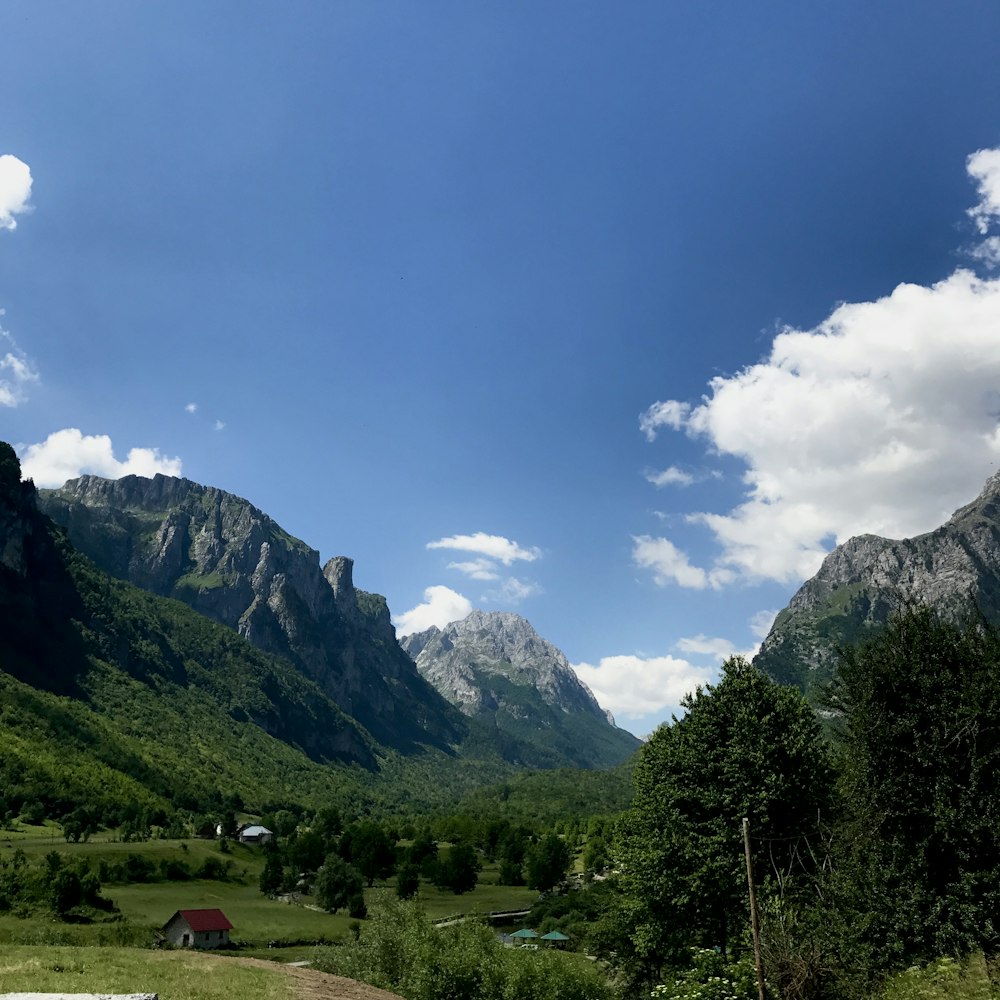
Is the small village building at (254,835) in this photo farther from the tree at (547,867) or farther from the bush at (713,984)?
the bush at (713,984)

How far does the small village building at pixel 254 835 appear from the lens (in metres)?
165

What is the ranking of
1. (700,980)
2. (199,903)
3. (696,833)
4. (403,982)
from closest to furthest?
(700,980), (696,833), (403,982), (199,903)

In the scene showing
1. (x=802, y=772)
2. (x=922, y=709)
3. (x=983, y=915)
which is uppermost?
(x=922, y=709)

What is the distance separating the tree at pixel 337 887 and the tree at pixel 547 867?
3771 cm

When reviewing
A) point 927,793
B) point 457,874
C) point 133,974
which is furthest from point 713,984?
point 457,874

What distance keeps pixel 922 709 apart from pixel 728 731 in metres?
11.9

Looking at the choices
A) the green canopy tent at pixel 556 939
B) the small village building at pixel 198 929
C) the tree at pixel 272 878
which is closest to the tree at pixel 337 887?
the tree at pixel 272 878

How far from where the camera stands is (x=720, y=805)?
3472cm

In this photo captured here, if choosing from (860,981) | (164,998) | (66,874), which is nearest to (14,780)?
(66,874)

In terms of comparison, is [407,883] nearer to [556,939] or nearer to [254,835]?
[556,939]

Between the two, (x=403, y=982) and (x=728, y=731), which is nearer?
(x=728, y=731)

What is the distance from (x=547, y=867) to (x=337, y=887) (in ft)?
141

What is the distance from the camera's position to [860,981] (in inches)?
949

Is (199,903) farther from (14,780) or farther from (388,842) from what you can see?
(14,780)
